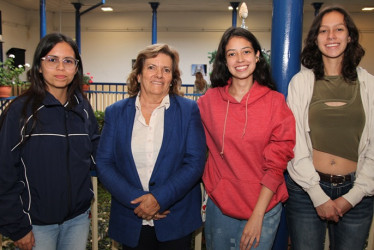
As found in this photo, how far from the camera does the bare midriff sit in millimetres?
1763

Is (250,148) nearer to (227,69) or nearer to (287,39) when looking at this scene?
(227,69)

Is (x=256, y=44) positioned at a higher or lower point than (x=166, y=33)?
lower

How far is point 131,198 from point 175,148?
35cm

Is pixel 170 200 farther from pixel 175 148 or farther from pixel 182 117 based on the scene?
pixel 182 117

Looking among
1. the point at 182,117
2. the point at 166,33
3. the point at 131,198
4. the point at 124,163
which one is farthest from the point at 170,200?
the point at 166,33

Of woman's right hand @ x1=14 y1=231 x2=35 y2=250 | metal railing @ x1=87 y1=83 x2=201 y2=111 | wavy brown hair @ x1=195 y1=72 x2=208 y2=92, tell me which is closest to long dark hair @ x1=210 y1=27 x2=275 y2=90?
woman's right hand @ x1=14 y1=231 x2=35 y2=250

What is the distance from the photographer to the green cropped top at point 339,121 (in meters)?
1.73

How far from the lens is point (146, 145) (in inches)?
69.3

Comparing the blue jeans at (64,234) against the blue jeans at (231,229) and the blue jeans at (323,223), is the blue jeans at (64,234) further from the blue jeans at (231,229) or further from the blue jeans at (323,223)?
the blue jeans at (323,223)

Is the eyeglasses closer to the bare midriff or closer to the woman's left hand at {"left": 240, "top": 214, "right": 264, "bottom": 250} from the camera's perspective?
the woman's left hand at {"left": 240, "top": 214, "right": 264, "bottom": 250}

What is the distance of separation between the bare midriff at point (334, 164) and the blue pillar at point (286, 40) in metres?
0.52

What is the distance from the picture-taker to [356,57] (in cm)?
183

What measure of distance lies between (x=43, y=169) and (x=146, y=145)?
1.77ft

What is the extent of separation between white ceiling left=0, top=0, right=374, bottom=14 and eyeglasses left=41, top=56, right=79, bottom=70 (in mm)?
11682
